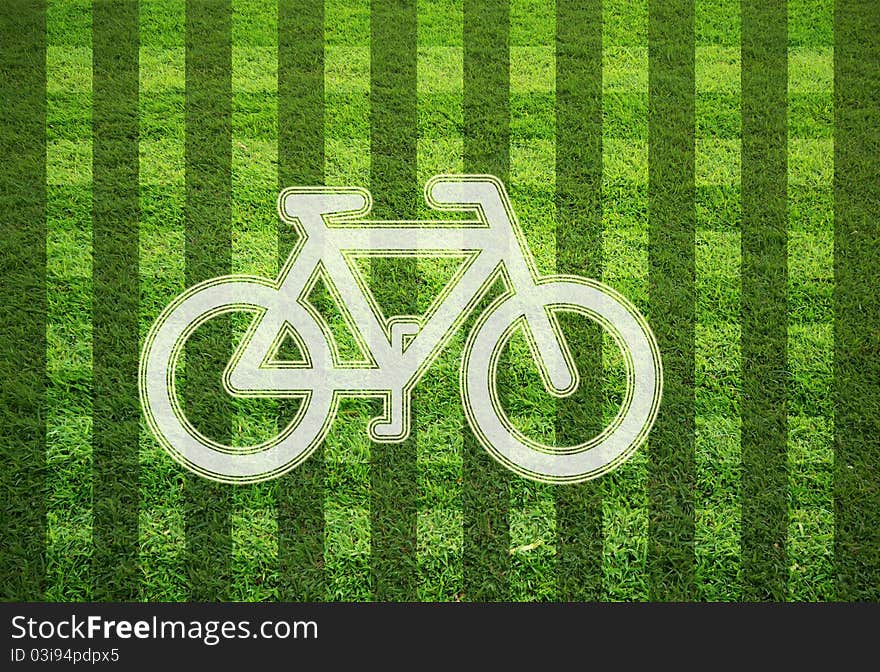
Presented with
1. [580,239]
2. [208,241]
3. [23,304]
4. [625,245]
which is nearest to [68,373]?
[23,304]

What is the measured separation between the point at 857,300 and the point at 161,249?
3838mm

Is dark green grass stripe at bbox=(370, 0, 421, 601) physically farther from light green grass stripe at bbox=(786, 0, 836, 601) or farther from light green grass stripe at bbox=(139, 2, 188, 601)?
light green grass stripe at bbox=(786, 0, 836, 601)

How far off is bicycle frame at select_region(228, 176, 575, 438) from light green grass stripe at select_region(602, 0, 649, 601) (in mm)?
504

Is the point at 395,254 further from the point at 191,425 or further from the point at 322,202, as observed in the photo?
the point at 191,425

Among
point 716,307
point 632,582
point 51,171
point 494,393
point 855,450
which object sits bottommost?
point 632,582

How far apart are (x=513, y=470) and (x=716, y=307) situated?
144 centimetres

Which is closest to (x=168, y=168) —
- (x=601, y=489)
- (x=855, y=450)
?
(x=601, y=489)

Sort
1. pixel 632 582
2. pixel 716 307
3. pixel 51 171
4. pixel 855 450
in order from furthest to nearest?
1. pixel 51 171
2. pixel 716 307
3. pixel 855 450
4. pixel 632 582

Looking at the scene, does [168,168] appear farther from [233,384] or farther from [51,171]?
[233,384]

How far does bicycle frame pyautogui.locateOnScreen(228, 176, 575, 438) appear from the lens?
129 inches

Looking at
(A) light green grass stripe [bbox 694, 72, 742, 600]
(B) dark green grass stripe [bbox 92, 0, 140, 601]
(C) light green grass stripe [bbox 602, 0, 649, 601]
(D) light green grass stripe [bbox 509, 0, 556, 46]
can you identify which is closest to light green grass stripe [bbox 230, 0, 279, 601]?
(B) dark green grass stripe [bbox 92, 0, 140, 601]

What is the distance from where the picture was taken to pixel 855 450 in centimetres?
318

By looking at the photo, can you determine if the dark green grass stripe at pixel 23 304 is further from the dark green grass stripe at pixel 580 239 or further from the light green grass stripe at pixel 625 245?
the light green grass stripe at pixel 625 245

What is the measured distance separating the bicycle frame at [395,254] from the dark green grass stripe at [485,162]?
1.08ft
